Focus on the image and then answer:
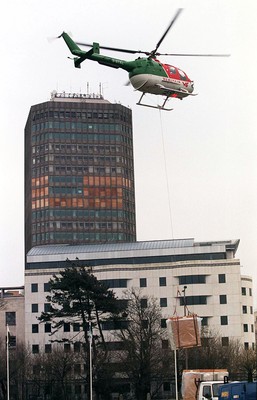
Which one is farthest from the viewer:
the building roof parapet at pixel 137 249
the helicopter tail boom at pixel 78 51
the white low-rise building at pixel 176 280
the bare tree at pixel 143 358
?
the building roof parapet at pixel 137 249

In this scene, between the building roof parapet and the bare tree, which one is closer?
the bare tree

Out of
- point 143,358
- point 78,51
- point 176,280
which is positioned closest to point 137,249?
point 176,280

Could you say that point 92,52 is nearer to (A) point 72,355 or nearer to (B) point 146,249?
(A) point 72,355

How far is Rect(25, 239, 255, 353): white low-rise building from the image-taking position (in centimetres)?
16162

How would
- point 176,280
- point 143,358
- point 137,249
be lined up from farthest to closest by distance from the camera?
point 137,249 → point 176,280 → point 143,358

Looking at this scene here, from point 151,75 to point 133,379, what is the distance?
55.4 m

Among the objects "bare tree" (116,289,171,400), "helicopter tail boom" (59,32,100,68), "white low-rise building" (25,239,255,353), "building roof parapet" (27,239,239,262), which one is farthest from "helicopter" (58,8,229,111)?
"building roof parapet" (27,239,239,262)

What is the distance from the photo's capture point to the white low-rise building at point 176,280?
162m

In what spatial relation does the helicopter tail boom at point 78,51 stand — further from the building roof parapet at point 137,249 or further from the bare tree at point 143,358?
the building roof parapet at point 137,249

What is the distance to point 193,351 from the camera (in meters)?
117

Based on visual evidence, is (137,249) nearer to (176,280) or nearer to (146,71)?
(176,280)

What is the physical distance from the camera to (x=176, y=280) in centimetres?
16375

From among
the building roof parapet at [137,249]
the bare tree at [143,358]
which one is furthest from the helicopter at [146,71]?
the building roof parapet at [137,249]

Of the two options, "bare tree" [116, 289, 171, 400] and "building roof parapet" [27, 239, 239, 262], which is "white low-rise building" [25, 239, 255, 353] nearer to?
"building roof parapet" [27, 239, 239, 262]
